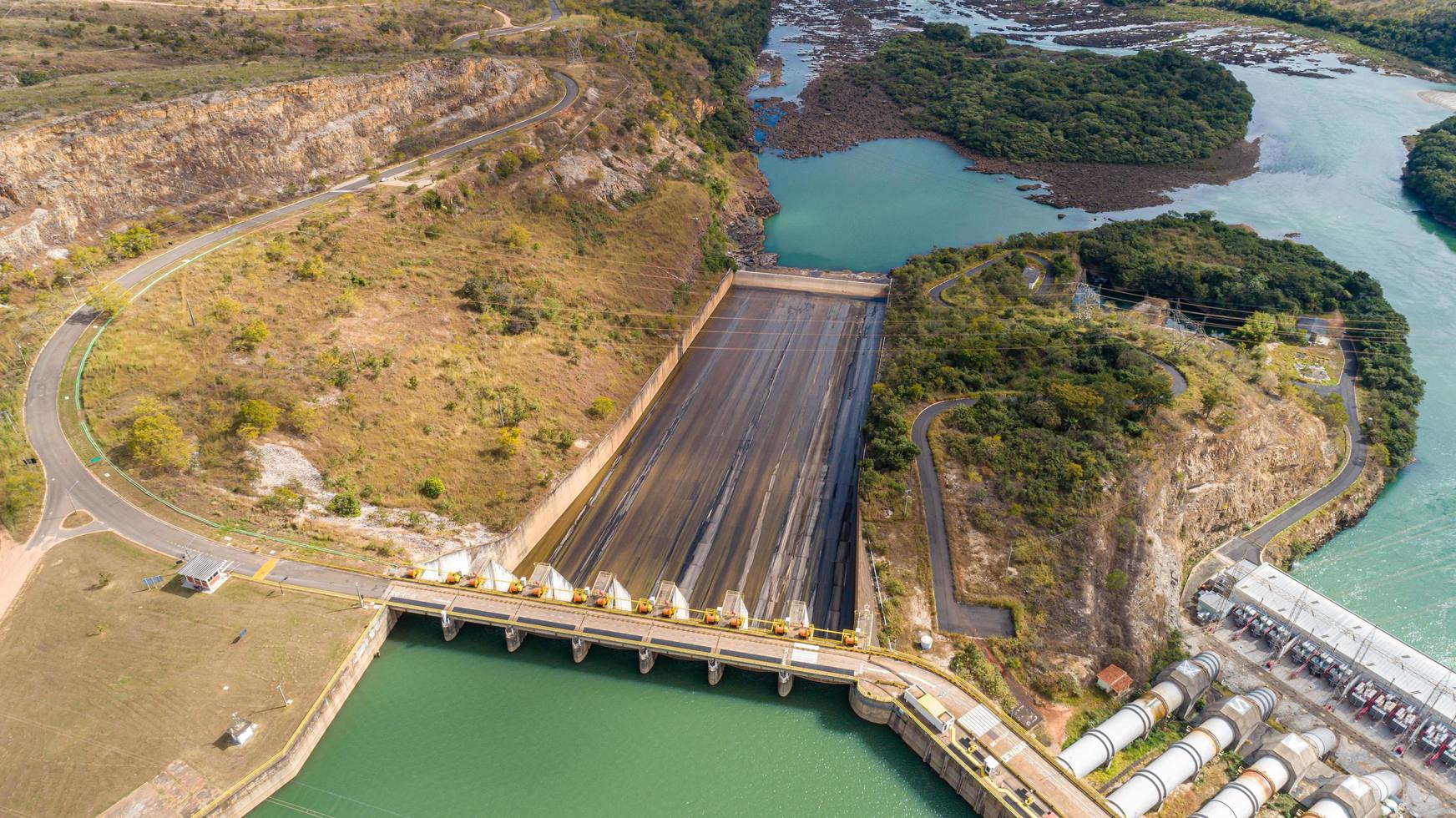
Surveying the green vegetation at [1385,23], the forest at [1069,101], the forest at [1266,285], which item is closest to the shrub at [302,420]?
the forest at [1266,285]

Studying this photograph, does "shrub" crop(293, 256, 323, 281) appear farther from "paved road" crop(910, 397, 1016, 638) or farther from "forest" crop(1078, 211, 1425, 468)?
"forest" crop(1078, 211, 1425, 468)

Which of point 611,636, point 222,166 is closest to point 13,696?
point 611,636

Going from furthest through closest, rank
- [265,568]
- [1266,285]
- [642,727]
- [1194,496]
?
[1266,285]
[1194,496]
[265,568]
[642,727]

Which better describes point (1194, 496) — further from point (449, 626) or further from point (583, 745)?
point (449, 626)

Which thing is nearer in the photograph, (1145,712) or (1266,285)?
(1145,712)

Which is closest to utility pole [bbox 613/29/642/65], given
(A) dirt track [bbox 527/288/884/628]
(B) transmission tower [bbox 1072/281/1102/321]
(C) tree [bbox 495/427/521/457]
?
(A) dirt track [bbox 527/288/884/628]

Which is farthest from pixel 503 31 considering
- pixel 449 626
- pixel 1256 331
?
pixel 1256 331
